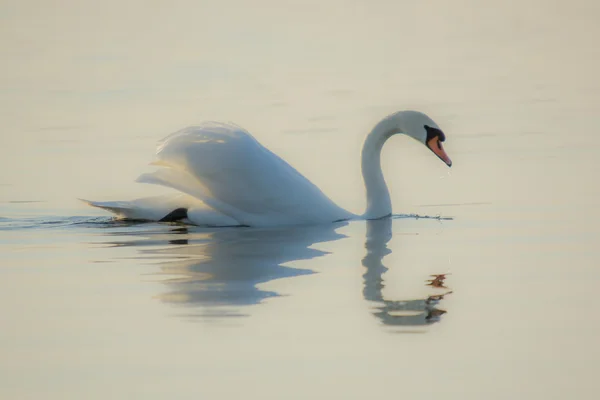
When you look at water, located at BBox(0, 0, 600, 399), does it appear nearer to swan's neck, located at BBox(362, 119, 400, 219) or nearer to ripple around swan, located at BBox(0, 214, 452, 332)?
ripple around swan, located at BBox(0, 214, 452, 332)

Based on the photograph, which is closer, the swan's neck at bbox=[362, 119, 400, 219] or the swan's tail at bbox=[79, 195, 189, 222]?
the swan's tail at bbox=[79, 195, 189, 222]

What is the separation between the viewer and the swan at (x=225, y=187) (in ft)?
37.7

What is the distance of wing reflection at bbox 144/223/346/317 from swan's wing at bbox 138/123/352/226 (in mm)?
180

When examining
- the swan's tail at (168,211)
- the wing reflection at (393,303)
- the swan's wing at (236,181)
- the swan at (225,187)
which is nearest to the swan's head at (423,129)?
the swan at (225,187)

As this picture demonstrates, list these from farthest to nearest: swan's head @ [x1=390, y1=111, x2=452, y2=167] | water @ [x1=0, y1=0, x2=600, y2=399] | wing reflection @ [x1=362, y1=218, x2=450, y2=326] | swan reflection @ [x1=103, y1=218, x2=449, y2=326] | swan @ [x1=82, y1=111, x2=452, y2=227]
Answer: swan's head @ [x1=390, y1=111, x2=452, y2=167] < swan @ [x1=82, y1=111, x2=452, y2=227] < swan reflection @ [x1=103, y1=218, x2=449, y2=326] < wing reflection @ [x1=362, y1=218, x2=450, y2=326] < water @ [x1=0, y1=0, x2=600, y2=399]

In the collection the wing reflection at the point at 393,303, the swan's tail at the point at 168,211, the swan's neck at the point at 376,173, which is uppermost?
the swan's neck at the point at 376,173

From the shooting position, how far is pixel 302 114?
18.4m

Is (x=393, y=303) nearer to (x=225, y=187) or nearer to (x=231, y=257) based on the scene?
(x=231, y=257)

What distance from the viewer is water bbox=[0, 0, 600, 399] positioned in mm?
6895

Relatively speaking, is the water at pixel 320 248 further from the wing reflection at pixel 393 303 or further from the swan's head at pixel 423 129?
the swan's head at pixel 423 129

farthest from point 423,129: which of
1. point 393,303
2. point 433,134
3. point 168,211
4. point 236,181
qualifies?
point 393,303

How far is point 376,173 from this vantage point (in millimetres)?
12430

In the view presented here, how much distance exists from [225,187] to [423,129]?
203 centimetres

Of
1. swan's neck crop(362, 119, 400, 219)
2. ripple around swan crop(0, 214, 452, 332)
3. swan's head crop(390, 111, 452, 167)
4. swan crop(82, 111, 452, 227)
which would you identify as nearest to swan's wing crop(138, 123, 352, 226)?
swan crop(82, 111, 452, 227)
